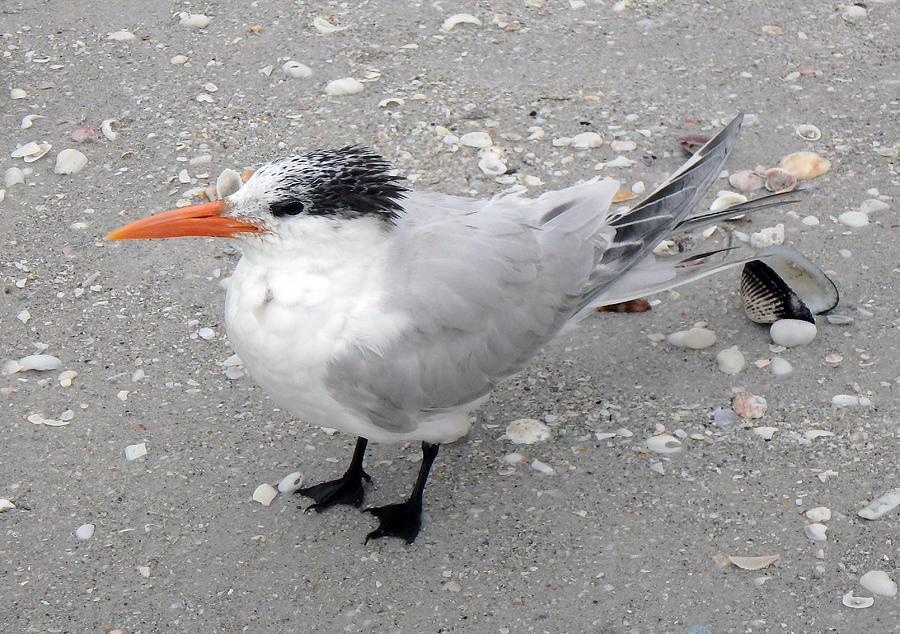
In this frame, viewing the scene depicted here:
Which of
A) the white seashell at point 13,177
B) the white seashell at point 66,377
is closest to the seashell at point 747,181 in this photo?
the white seashell at point 66,377

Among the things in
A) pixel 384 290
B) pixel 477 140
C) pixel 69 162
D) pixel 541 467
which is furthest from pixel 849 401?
pixel 69 162

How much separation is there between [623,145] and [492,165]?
601 mm

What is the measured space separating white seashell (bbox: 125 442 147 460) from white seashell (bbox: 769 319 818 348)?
2.21 m

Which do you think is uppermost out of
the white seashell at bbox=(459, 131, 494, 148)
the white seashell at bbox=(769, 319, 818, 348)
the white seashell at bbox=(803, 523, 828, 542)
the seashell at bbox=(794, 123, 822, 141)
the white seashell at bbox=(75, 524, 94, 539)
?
the seashell at bbox=(794, 123, 822, 141)

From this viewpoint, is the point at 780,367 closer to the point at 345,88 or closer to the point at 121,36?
the point at 345,88

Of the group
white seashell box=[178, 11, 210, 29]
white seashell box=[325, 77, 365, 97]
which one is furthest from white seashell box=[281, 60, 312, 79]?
white seashell box=[178, 11, 210, 29]

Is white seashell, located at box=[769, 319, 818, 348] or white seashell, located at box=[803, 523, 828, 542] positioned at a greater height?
white seashell, located at box=[769, 319, 818, 348]

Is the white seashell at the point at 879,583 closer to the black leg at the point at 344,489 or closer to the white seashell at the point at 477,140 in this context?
the black leg at the point at 344,489

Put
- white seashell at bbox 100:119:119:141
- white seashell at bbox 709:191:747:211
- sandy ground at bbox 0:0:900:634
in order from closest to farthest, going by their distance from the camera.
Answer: sandy ground at bbox 0:0:900:634, white seashell at bbox 709:191:747:211, white seashell at bbox 100:119:119:141

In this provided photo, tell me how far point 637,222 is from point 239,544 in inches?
63.6

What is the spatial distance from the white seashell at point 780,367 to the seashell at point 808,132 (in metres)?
1.45

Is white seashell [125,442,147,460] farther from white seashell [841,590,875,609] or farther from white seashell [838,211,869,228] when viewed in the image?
white seashell [838,211,869,228]

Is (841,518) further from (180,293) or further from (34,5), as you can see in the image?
(34,5)

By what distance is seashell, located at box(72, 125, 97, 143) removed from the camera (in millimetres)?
4918
